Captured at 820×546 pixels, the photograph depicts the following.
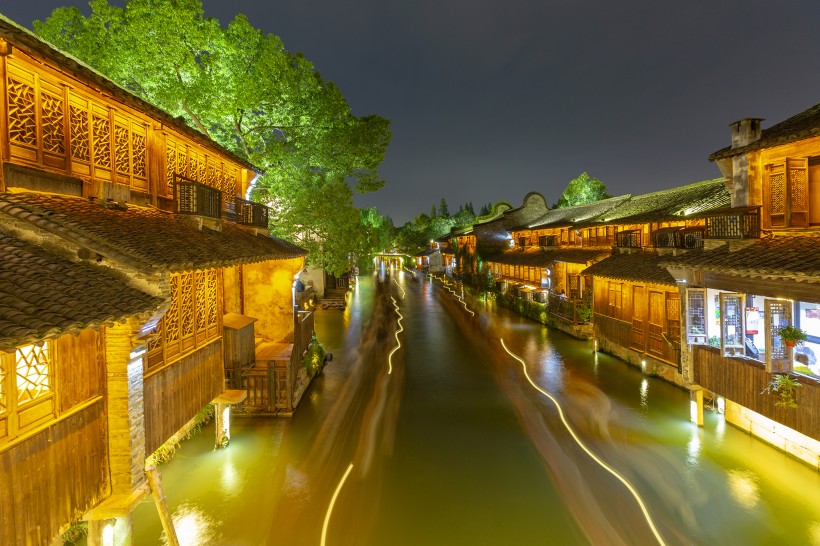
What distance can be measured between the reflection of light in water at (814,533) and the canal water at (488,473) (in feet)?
0.09

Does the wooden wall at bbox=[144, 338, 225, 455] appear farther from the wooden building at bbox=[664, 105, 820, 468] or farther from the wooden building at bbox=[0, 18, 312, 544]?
the wooden building at bbox=[664, 105, 820, 468]

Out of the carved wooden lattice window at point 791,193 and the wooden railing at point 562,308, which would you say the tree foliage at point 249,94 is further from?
the carved wooden lattice window at point 791,193

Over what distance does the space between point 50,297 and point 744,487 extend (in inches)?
568

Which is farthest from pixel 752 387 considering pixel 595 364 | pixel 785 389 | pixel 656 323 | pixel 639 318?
pixel 595 364

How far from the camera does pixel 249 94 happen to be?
72.8 feet

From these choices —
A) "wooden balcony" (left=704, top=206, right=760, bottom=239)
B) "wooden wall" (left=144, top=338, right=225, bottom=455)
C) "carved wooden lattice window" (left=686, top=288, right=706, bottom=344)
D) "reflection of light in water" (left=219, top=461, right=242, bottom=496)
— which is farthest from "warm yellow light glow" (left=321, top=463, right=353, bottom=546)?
"wooden balcony" (left=704, top=206, right=760, bottom=239)

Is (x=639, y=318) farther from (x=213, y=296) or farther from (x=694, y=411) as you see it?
(x=213, y=296)

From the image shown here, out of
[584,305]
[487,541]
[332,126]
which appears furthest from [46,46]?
[584,305]

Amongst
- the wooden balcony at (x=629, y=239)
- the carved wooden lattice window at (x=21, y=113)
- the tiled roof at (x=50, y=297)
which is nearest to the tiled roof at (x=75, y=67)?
the carved wooden lattice window at (x=21, y=113)

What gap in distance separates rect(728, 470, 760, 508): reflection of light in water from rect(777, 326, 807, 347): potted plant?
11.5 feet

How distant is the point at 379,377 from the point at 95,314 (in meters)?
14.7

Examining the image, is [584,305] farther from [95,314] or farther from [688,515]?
[95,314]

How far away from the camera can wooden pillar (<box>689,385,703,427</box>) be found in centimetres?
1369

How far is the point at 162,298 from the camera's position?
6715mm
